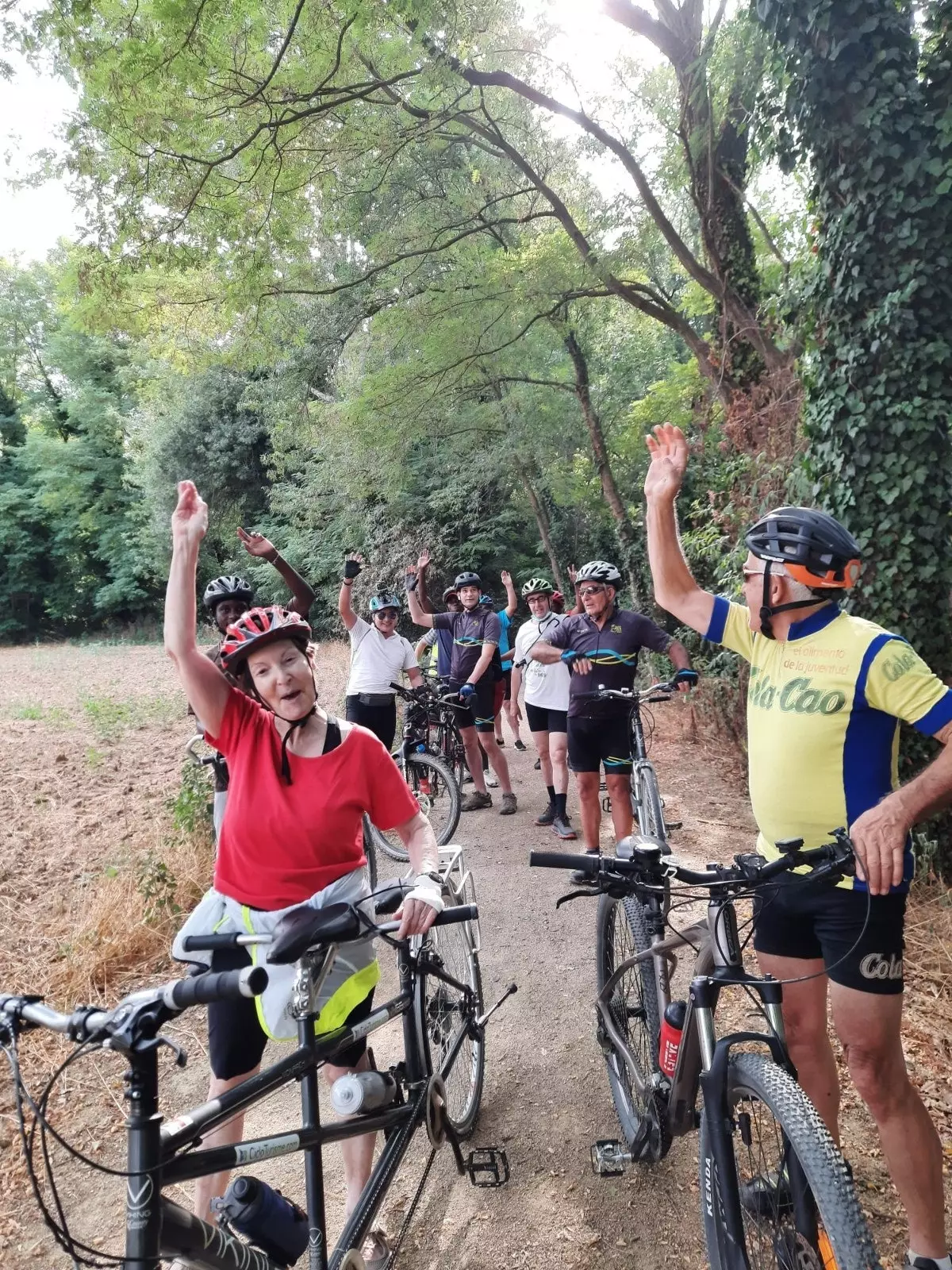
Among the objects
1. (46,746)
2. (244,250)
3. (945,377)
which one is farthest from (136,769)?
(945,377)

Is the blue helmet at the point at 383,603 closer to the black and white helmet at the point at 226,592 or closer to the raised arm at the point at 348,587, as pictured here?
the raised arm at the point at 348,587

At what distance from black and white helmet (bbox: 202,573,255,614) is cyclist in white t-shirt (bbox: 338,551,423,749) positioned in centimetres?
187

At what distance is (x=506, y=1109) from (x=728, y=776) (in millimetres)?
5583

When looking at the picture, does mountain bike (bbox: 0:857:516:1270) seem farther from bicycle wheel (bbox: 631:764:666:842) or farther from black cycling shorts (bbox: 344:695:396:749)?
black cycling shorts (bbox: 344:695:396:749)

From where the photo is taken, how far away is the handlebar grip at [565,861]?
6.71 feet

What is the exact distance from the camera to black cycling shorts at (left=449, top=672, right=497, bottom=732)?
Result: 24.3ft

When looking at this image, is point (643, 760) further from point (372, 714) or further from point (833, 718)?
point (833, 718)

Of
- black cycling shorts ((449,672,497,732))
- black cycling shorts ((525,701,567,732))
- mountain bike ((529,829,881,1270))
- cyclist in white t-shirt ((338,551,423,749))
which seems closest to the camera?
mountain bike ((529,829,881,1270))

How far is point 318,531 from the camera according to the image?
80.6 feet

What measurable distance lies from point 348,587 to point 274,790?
4143 millimetres

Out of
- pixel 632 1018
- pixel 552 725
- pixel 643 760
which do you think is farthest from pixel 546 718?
pixel 632 1018

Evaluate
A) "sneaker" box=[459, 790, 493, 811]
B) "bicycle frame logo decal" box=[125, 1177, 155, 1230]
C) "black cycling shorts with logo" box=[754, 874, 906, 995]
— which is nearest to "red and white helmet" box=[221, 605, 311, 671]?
"bicycle frame logo decal" box=[125, 1177, 155, 1230]

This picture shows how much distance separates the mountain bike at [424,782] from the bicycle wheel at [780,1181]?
15.0 feet

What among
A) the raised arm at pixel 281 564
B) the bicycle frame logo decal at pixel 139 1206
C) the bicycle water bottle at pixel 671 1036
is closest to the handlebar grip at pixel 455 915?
the bicycle water bottle at pixel 671 1036
